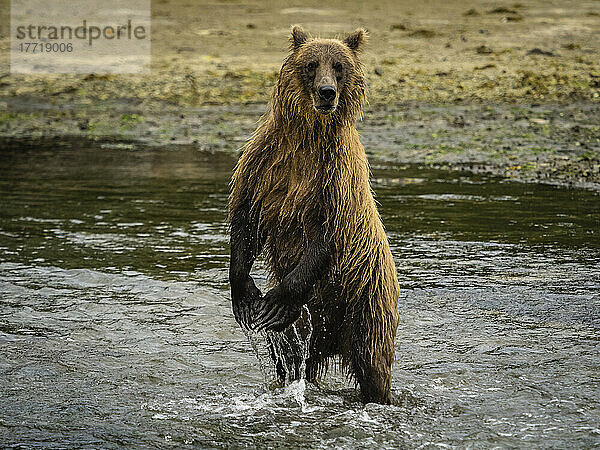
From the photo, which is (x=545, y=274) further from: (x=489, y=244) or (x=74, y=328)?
(x=74, y=328)

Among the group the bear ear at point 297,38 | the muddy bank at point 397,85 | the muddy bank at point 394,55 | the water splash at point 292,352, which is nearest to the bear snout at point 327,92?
the bear ear at point 297,38

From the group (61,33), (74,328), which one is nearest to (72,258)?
(74,328)

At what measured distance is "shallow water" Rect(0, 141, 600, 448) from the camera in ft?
16.8

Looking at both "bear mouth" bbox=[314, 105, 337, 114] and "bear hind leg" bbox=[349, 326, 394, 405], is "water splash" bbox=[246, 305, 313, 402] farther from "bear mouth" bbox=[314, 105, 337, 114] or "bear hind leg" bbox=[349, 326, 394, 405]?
"bear mouth" bbox=[314, 105, 337, 114]

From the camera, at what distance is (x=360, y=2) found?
67.4 feet

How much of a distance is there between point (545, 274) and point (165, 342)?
10.1 ft

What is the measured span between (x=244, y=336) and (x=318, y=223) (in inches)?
66.4

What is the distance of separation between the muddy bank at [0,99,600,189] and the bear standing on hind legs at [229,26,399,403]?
605 centimetres

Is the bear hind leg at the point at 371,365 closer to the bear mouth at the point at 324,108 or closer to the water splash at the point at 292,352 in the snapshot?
the water splash at the point at 292,352

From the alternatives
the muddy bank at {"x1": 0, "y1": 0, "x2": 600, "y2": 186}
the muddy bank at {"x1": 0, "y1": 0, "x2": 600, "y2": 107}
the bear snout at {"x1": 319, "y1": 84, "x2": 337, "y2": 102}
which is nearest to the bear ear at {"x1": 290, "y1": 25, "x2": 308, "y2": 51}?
the bear snout at {"x1": 319, "y1": 84, "x2": 337, "y2": 102}

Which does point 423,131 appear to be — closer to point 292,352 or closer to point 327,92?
point 292,352

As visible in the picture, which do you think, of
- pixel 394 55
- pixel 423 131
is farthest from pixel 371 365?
pixel 394 55

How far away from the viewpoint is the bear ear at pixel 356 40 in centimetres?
520

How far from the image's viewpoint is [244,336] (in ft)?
21.5
